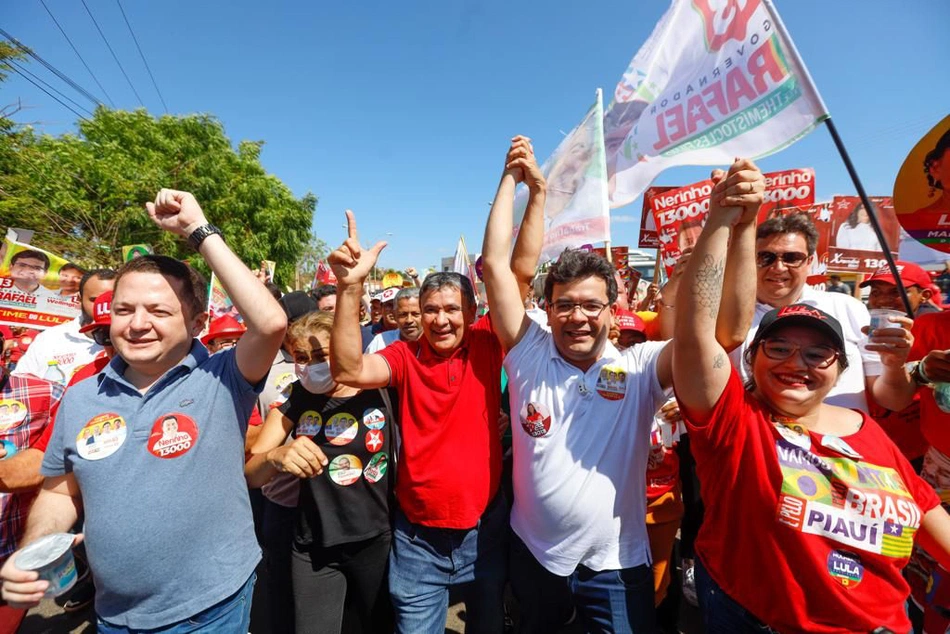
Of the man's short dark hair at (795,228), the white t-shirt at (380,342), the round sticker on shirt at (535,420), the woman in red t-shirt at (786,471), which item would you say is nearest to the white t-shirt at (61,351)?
the white t-shirt at (380,342)

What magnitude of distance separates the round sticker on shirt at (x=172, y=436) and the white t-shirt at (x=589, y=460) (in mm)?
1322

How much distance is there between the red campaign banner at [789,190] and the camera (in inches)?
144

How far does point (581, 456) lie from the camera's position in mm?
1746

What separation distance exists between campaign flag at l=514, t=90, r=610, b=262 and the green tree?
1384 cm

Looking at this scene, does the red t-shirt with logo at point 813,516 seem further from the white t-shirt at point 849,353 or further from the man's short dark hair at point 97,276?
the man's short dark hair at point 97,276

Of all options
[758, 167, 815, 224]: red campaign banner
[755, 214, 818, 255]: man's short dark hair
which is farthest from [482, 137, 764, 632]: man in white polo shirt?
[758, 167, 815, 224]: red campaign banner

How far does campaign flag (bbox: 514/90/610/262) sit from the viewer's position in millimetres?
3137

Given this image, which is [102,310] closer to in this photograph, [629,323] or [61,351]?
[61,351]

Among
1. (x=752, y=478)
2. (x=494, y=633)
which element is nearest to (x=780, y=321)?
(x=752, y=478)

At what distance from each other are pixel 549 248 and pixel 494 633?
2691mm

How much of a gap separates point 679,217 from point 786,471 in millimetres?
2539

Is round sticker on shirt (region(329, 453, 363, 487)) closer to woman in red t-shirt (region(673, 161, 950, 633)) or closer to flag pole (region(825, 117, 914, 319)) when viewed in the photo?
woman in red t-shirt (region(673, 161, 950, 633))

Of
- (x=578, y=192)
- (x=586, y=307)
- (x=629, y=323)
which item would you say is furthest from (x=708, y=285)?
(x=578, y=192)

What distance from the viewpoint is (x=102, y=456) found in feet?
4.60
